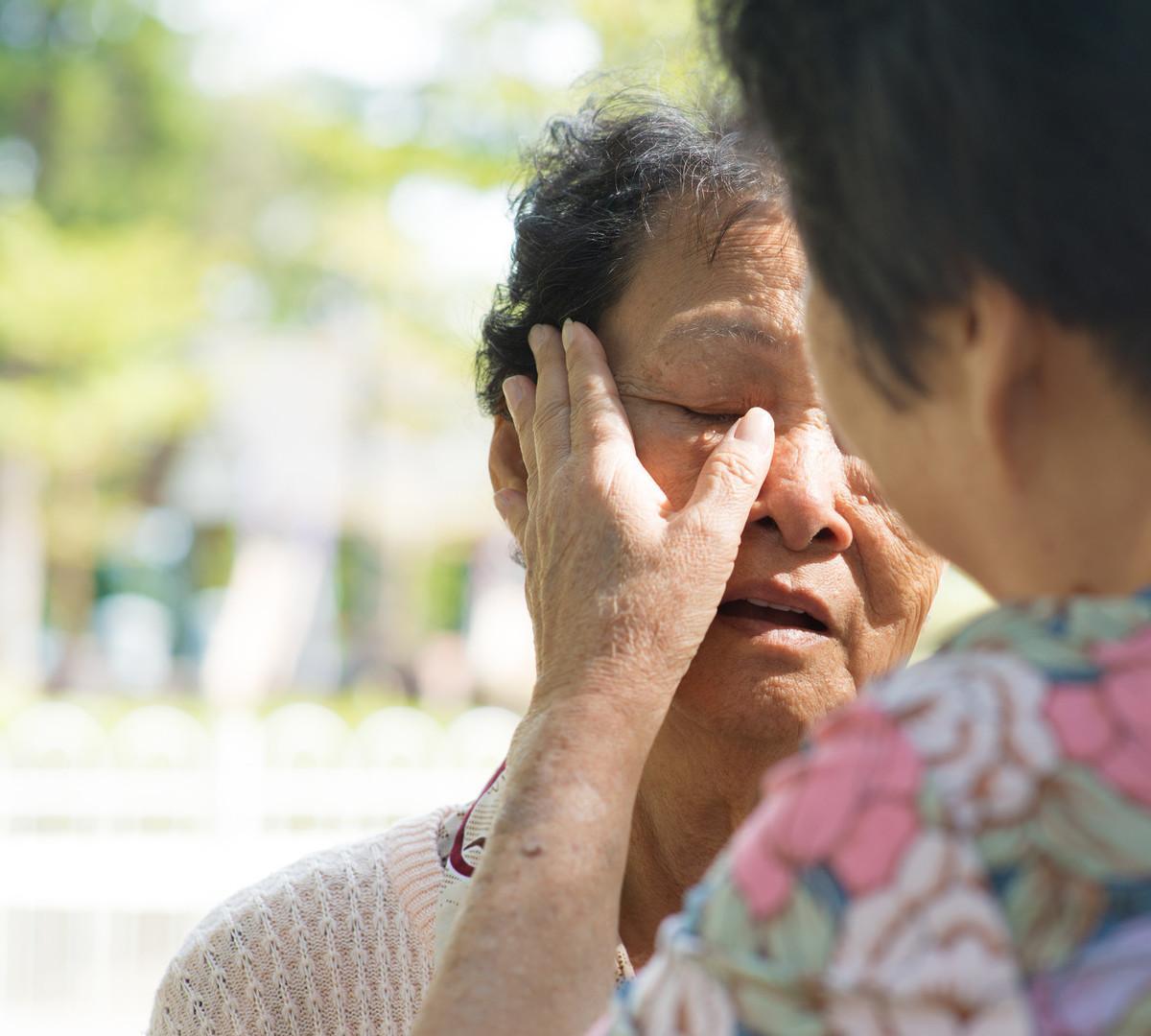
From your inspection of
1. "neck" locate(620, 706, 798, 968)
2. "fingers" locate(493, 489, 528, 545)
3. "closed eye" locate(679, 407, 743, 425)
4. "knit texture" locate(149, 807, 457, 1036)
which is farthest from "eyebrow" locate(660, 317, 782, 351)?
"knit texture" locate(149, 807, 457, 1036)

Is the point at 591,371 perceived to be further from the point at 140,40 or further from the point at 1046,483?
the point at 140,40

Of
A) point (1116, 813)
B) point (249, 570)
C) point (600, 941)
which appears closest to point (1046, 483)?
point (1116, 813)

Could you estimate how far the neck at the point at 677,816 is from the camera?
2.17 meters

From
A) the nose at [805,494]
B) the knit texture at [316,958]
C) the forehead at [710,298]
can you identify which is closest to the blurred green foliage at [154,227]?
the forehead at [710,298]

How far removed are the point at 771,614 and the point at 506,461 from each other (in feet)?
1.81

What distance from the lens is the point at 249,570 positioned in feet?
72.5

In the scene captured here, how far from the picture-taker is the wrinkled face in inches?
80.6

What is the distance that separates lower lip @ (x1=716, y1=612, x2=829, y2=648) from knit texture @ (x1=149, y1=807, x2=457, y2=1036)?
637 millimetres

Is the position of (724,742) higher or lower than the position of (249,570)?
lower

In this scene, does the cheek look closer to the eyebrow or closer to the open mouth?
the open mouth

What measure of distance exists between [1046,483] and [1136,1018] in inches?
15.6

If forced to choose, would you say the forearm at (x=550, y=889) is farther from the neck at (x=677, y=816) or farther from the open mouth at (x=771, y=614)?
the neck at (x=677, y=816)

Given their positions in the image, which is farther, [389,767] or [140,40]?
[140,40]

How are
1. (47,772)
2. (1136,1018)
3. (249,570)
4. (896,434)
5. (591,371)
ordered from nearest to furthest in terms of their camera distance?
1. (1136,1018)
2. (896,434)
3. (591,371)
4. (47,772)
5. (249,570)
